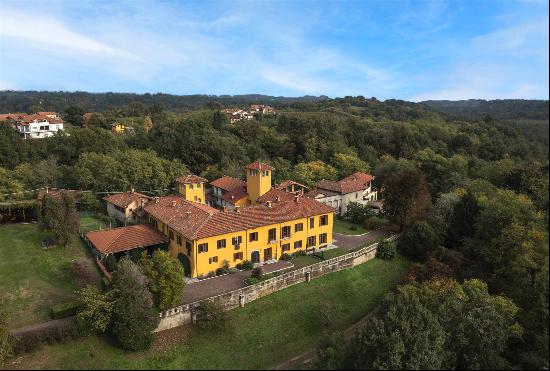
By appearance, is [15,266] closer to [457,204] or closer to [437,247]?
[437,247]

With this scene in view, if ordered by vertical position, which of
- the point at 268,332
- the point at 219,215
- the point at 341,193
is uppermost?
the point at 219,215

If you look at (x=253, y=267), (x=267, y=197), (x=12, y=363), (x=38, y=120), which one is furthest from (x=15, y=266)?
(x=38, y=120)

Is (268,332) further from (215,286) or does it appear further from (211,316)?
(215,286)

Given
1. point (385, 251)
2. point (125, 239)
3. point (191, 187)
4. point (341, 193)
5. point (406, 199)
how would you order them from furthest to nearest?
point (341, 193)
point (191, 187)
point (406, 199)
point (385, 251)
point (125, 239)

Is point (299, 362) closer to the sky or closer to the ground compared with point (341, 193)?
closer to the ground

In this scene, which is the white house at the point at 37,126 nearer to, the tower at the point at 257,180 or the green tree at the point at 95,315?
the tower at the point at 257,180

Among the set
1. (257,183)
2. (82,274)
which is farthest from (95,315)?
(257,183)

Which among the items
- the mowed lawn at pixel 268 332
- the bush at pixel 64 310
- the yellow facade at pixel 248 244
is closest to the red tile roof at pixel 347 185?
the yellow facade at pixel 248 244

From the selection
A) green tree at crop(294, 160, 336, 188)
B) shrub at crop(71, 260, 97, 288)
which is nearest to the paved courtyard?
shrub at crop(71, 260, 97, 288)
